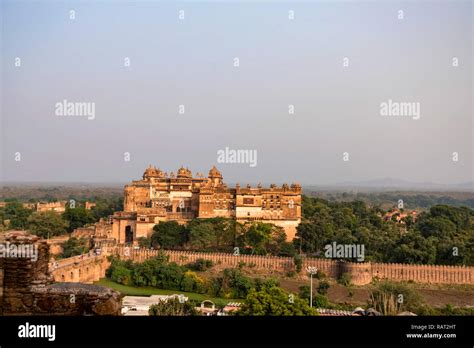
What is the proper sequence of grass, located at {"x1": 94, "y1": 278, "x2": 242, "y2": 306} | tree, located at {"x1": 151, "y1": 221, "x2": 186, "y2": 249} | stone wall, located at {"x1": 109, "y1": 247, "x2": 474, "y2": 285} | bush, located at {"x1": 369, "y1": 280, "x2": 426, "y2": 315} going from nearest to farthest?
bush, located at {"x1": 369, "y1": 280, "x2": 426, "y2": 315}, grass, located at {"x1": 94, "y1": 278, "x2": 242, "y2": 306}, stone wall, located at {"x1": 109, "y1": 247, "x2": 474, "y2": 285}, tree, located at {"x1": 151, "y1": 221, "x2": 186, "y2": 249}

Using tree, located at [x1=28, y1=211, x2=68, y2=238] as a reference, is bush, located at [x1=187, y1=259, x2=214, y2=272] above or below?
below

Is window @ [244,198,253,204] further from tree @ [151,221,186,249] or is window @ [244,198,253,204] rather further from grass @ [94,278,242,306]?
grass @ [94,278,242,306]

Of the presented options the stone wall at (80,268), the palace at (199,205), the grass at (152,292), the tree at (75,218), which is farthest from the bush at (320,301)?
the tree at (75,218)

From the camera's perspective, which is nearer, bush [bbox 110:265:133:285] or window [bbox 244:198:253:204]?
bush [bbox 110:265:133:285]

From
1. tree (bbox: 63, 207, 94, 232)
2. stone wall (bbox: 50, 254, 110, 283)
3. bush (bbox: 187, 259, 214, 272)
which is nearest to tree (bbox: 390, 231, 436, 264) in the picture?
bush (bbox: 187, 259, 214, 272)

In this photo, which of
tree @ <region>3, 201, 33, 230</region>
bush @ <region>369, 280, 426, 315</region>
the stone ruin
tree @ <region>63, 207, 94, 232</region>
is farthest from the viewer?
tree @ <region>63, 207, 94, 232</region>
